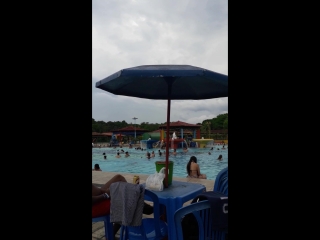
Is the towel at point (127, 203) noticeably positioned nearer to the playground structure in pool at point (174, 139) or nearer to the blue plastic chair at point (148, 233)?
the blue plastic chair at point (148, 233)

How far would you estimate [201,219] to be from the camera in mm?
1713

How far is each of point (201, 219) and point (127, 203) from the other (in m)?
0.60

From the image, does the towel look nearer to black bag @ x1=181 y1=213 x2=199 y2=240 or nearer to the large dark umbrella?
black bag @ x1=181 y1=213 x2=199 y2=240

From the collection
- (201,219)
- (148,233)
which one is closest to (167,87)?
(148,233)

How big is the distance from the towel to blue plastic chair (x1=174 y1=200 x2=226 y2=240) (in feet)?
1.11

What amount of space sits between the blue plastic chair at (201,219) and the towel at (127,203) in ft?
1.11

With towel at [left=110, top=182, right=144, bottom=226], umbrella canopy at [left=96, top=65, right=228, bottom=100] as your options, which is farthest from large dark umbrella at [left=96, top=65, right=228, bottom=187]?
towel at [left=110, top=182, right=144, bottom=226]

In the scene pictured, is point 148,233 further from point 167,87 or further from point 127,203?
point 167,87

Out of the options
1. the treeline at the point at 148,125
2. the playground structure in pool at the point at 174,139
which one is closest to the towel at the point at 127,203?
the playground structure in pool at the point at 174,139
